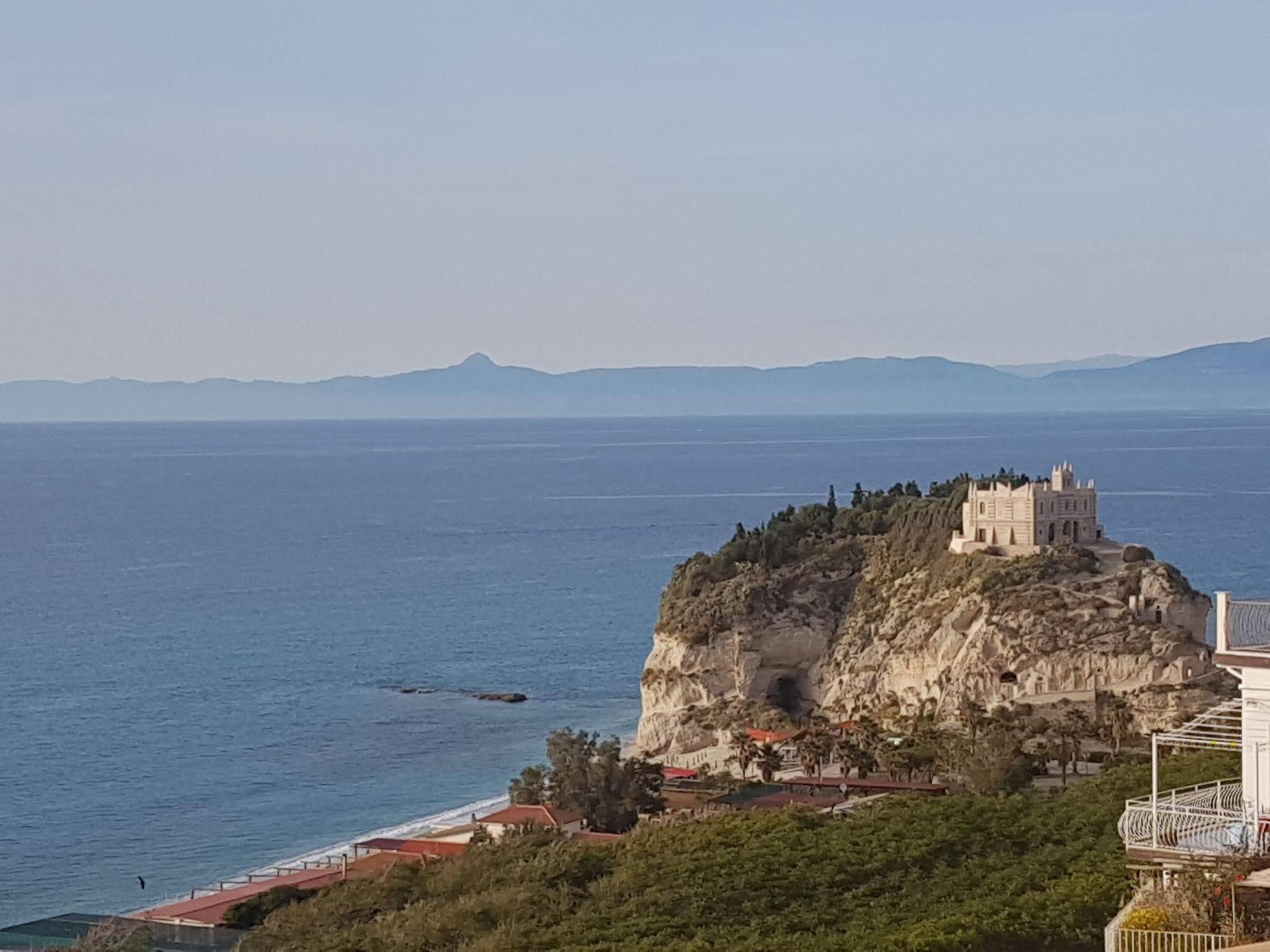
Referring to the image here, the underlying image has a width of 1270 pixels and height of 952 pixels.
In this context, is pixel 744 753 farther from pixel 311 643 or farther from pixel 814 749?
pixel 311 643

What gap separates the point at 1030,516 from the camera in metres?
52.4

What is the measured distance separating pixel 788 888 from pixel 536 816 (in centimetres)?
1542

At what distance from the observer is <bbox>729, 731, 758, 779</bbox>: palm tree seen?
141 feet

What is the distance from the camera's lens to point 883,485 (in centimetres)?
14412

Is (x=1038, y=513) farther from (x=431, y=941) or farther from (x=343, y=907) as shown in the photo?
(x=431, y=941)

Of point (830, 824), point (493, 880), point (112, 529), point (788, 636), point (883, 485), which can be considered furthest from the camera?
point (883, 485)

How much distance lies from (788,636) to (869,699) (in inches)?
151

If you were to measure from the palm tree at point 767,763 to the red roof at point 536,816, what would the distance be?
17.2 feet

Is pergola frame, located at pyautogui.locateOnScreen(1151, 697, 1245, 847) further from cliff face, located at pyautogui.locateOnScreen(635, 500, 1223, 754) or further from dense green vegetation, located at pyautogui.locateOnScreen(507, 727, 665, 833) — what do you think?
cliff face, located at pyautogui.locateOnScreen(635, 500, 1223, 754)

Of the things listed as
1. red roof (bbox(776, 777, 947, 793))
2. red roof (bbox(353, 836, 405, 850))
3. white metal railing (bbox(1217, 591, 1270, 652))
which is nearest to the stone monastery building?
red roof (bbox(776, 777, 947, 793))

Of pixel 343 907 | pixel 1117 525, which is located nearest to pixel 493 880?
pixel 343 907

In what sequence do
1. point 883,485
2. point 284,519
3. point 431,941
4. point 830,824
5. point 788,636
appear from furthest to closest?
1. point 883,485
2. point 284,519
3. point 788,636
4. point 830,824
5. point 431,941

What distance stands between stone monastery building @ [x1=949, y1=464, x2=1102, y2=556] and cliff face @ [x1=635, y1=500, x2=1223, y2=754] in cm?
76

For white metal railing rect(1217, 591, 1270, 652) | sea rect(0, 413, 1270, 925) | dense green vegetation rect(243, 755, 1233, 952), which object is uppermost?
white metal railing rect(1217, 591, 1270, 652)
